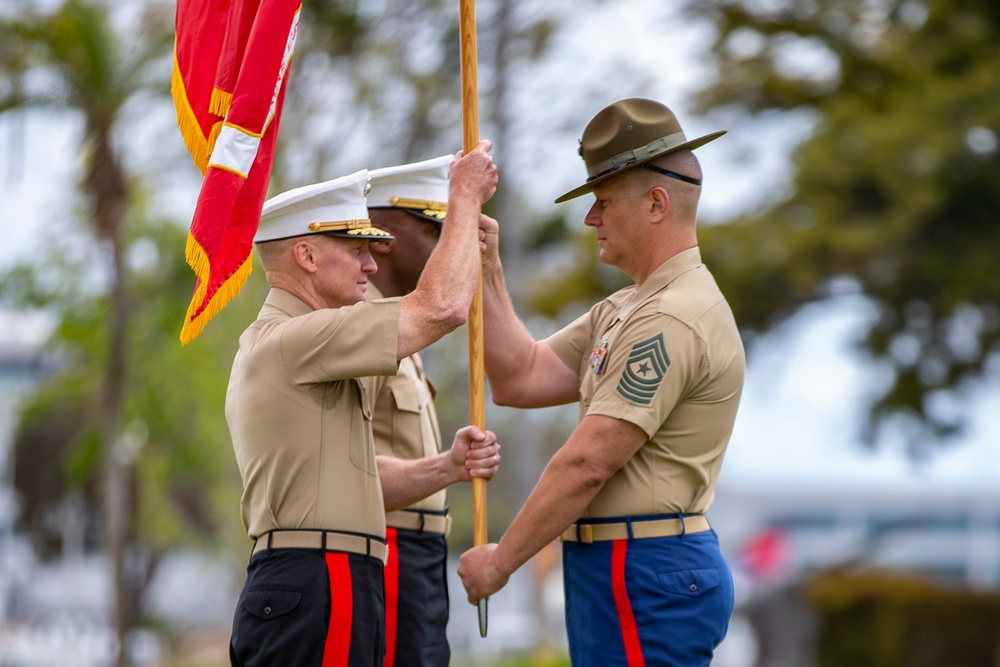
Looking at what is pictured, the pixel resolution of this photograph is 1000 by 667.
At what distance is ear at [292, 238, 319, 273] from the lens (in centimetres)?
397

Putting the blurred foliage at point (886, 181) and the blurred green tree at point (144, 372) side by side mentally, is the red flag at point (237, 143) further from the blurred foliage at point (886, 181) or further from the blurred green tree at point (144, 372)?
the blurred foliage at point (886, 181)

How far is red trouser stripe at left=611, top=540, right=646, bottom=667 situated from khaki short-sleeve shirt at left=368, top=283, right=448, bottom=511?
3.08 feet

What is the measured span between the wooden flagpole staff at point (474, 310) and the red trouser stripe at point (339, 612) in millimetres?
575

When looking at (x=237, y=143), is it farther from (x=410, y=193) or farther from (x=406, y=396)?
(x=406, y=396)

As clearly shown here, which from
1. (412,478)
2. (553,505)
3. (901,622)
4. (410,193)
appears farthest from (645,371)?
(901,622)

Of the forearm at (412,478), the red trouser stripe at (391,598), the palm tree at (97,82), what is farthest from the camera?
the palm tree at (97,82)

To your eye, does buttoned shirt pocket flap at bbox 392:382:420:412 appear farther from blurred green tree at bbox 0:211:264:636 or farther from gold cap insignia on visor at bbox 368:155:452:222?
blurred green tree at bbox 0:211:264:636

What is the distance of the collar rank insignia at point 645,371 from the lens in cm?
383

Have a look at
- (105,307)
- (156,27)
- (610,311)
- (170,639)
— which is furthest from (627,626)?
(170,639)

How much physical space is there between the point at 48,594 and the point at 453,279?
33.7 m

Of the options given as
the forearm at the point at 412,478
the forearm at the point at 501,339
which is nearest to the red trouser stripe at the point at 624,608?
the forearm at the point at 412,478

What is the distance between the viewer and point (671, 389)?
3.85m

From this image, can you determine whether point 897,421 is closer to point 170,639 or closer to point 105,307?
point 105,307

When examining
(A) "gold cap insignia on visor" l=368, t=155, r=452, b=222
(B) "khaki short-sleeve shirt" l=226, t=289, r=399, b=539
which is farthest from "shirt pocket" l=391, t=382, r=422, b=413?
(B) "khaki short-sleeve shirt" l=226, t=289, r=399, b=539
